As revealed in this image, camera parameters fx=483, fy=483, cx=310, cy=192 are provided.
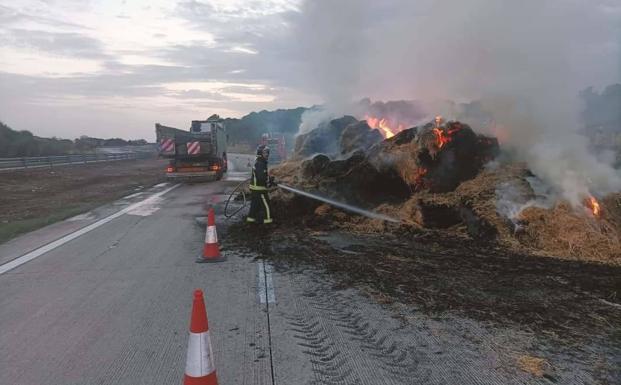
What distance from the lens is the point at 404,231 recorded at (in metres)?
9.05

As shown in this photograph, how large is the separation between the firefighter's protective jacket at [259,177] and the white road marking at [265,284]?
3.19 meters

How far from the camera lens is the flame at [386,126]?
1583 cm

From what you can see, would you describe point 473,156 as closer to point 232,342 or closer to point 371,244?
point 371,244

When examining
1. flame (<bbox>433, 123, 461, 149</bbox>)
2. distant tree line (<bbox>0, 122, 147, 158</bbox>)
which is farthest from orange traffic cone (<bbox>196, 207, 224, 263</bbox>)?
distant tree line (<bbox>0, 122, 147, 158</bbox>)

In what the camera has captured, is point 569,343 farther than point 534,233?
No

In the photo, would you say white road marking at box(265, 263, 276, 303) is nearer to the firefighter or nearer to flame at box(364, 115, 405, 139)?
the firefighter

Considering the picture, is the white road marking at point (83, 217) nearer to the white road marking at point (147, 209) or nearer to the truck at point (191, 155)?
the white road marking at point (147, 209)

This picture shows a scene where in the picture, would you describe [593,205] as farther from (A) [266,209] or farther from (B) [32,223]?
Answer: (B) [32,223]

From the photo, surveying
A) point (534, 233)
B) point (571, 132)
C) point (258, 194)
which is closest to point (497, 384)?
point (534, 233)

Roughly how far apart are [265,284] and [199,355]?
9.53ft

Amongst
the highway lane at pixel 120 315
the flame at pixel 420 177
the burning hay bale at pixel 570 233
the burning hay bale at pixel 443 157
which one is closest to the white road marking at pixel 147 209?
the highway lane at pixel 120 315

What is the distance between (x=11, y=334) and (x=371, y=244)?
5.36 m

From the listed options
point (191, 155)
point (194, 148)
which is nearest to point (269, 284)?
point (191, 155)

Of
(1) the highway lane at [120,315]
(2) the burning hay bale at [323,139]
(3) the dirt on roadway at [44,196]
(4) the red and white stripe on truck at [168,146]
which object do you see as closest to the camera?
(1) the highway lane at [120,315]
